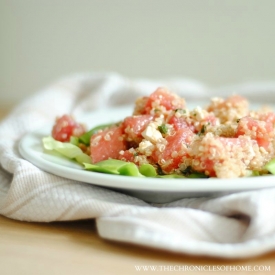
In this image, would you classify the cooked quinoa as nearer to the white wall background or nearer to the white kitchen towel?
the white kitchen towel

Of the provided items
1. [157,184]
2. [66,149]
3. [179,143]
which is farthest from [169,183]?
[66,149]

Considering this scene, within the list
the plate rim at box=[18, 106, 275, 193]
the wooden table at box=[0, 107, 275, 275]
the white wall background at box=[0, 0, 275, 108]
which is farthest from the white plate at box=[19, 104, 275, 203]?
the white wall background at box=[0, 0, 275, 108]

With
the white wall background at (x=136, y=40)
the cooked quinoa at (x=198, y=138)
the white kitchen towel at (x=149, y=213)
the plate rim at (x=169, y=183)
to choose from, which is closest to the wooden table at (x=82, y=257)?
the white kitchen towel at (x=149, y=213)

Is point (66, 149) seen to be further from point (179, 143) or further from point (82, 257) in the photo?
point (82, 257)

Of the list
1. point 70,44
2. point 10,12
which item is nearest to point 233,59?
point 70,44

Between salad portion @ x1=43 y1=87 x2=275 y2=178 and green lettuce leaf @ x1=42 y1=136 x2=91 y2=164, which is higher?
salad portion @ x1=43 y1=87 x2=275 y2=178

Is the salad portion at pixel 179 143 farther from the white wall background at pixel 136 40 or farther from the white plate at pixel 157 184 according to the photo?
the white wall background at pixel 136 40

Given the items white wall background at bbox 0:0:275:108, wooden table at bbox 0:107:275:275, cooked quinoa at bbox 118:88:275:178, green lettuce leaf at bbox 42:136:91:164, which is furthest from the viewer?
white wall background at bbox 0:0:275:108

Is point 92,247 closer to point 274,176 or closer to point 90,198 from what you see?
point 90,198
